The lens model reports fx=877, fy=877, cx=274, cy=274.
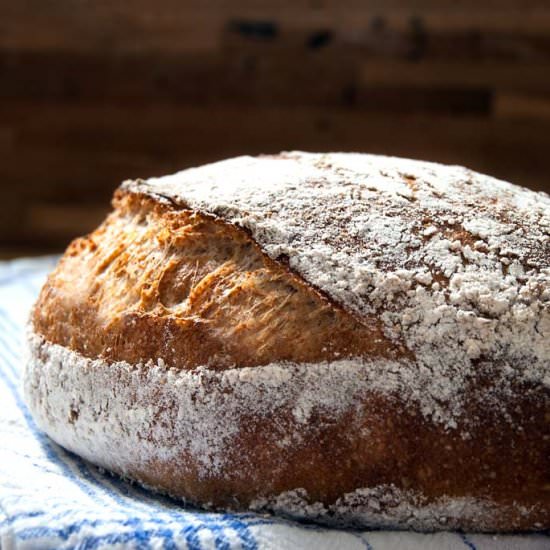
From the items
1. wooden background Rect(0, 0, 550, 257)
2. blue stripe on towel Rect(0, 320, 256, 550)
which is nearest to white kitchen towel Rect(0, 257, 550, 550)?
blue stripe on towel Rect(0, 320, 256, 550)

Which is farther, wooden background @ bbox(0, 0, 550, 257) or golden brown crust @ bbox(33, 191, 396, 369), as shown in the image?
wooden background @ bbox(0, 0, 550, 257)

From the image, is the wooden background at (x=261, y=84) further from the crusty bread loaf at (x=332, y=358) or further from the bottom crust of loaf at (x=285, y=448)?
the bottom crust of loaf at (x=285, y=448)

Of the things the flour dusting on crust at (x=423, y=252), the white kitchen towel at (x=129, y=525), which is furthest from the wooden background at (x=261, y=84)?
the white kitchen towel at (x=129, y=525)

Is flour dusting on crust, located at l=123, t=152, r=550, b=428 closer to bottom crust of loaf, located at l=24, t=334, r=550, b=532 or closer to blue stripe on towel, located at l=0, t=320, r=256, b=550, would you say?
bottom crust of loaf, located at l=24, t=334, r=550, b=532

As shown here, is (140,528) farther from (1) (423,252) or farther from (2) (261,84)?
(2) (261,84)

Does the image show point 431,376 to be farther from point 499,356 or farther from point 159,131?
point 159,131

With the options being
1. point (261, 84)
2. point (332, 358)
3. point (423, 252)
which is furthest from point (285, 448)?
point (261, 84)
